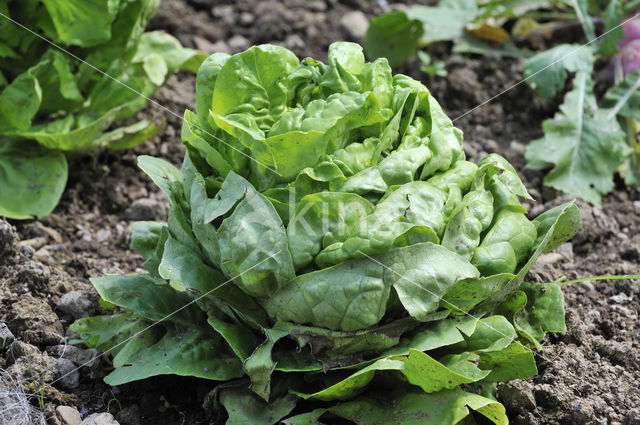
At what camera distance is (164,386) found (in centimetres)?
348

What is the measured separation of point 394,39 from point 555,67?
1268mm

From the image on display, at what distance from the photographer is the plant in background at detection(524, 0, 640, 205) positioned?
5.07m

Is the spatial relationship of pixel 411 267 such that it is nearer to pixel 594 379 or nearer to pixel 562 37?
pixel 594 379

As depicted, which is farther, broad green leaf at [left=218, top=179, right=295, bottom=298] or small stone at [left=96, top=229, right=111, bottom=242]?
small stone at [left=96, top=229, right=111, bottom=242]

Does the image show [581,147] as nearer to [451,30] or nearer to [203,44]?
[451,30]

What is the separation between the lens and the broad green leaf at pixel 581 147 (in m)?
5.02

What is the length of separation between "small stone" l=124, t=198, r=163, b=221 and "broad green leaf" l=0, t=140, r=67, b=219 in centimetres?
42

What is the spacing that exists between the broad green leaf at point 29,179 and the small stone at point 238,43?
1.95 m

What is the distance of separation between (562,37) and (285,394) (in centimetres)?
436

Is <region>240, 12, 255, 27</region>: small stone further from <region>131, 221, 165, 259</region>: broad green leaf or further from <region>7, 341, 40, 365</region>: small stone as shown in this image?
<region>7, 341, 40, 365</region>: small stone

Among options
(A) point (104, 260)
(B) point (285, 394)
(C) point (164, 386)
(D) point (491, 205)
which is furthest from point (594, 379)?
(A) point (104, 260)

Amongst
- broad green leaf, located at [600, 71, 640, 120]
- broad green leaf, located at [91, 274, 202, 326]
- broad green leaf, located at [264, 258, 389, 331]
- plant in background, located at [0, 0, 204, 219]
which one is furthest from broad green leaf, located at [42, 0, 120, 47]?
broad green leaf, located at [600, 71, 640, 120]

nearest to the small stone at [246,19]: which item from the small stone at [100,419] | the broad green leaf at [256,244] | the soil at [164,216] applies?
the soil at [164,216]

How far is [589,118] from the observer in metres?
5.39
